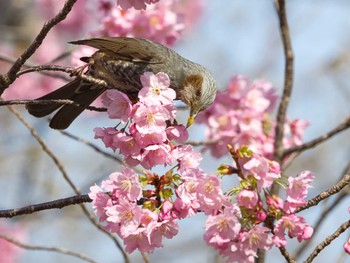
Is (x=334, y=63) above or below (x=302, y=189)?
above

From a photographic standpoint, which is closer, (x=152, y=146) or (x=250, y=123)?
(x=152, y=146)

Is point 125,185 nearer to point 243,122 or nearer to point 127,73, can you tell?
point 127,73

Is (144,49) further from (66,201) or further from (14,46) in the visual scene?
(14,46)

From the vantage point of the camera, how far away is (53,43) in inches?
318

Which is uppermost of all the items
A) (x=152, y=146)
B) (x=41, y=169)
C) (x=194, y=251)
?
(x=41, y=169)

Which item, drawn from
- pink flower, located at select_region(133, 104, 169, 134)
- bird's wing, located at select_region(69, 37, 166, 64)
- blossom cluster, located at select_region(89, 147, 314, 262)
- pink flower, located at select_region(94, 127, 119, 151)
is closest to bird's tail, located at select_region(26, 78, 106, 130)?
bird's wing, located at select_region(69, 37, 166, 64)

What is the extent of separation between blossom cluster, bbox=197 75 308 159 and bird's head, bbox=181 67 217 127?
558 mm

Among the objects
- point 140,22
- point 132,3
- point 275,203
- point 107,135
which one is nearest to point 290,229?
point 275,203

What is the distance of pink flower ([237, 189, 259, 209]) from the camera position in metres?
2.19

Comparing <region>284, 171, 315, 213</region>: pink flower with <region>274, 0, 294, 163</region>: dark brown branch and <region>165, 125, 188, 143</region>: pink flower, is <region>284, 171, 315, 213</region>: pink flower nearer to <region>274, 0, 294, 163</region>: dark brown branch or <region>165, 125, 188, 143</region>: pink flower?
<region>165, 125, 188, 143</region>: pink flower

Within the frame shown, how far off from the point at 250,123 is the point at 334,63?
85.9 inches

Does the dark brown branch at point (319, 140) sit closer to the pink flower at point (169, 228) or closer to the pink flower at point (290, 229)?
the pink flower at point (290, 229)

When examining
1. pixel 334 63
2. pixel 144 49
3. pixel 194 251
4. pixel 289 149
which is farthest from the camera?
pixel 194 251

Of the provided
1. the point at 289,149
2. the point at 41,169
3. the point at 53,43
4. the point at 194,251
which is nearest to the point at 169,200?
the point at 289,149
